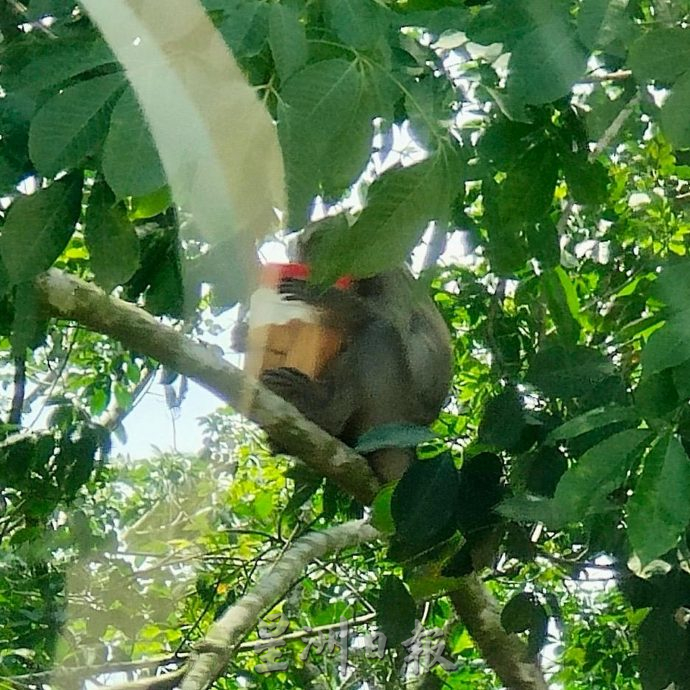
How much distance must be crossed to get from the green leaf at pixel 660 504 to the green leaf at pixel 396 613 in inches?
23.6

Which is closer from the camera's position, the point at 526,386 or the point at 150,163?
the point at 150,163

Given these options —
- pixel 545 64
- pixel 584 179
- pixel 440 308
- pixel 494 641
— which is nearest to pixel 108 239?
pixel 545 64

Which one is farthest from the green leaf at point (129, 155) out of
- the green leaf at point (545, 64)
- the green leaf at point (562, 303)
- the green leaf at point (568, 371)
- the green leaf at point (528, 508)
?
the green leaf at point (562, 303)

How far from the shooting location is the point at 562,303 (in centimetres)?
119

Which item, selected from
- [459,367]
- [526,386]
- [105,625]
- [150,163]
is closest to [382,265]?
[150,163]

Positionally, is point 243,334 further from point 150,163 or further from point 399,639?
point 150,163

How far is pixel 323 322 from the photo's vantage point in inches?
A: 59.9

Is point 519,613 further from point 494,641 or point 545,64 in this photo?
point 545,64

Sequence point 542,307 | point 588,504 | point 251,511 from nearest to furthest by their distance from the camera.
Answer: point 588,504, point 542,307, point 251,511

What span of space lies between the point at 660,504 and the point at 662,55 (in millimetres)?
278

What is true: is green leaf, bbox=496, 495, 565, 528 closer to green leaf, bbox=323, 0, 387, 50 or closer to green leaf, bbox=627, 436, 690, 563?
green leaf, bbox=627, 436, 690, 563

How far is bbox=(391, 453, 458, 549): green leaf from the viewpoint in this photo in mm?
945

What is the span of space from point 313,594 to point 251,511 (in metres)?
0.17

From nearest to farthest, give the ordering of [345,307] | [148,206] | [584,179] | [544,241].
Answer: [148,206] → [584,179] → [544,241] → [345,307]
